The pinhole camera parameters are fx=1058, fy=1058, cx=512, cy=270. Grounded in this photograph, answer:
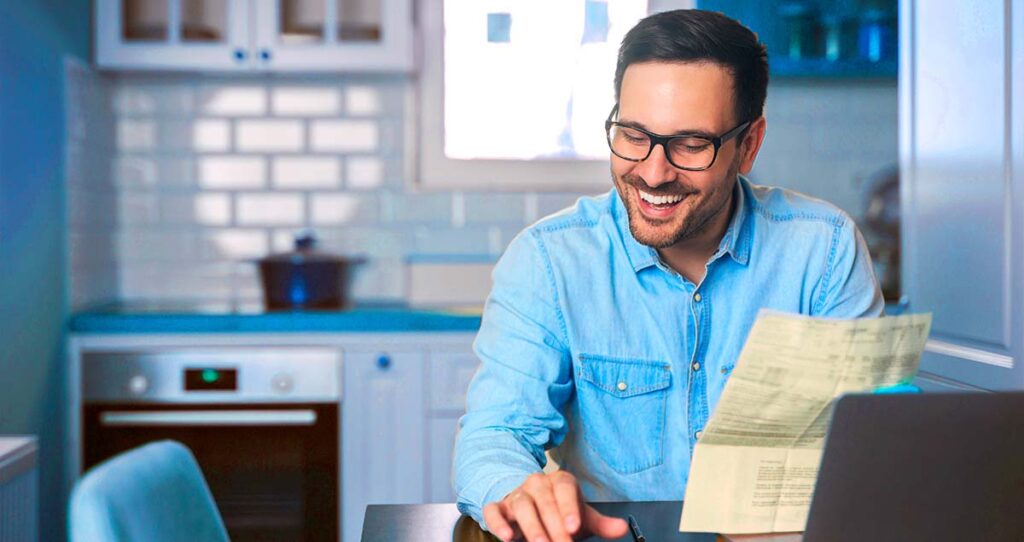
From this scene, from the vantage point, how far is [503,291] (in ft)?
5.09

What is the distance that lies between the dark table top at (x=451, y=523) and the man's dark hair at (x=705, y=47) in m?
0.59

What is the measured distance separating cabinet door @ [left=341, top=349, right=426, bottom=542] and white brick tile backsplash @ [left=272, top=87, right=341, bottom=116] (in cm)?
98

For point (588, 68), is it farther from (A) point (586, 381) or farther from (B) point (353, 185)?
(A) point (586, 381)

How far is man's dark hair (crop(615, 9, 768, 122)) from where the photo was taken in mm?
1476

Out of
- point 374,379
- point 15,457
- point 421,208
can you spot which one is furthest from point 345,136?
point 15,457

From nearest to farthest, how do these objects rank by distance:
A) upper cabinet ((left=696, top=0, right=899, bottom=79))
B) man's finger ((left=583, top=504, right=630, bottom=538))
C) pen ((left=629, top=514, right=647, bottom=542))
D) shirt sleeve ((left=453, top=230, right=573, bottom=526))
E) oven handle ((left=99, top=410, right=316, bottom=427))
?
man's finger ((left=583, top=504, right=630, bottom=538)) < pen ((left=629, top=514, right=647, bottom=542)) < shirt sleeve ((left=453, top=230, right=573, bottom=526)) < oven handle ((left=99, top=410, right=316, bottom=427)) < upper cabinet ((left=696, top=0, right=899, bottom=79))

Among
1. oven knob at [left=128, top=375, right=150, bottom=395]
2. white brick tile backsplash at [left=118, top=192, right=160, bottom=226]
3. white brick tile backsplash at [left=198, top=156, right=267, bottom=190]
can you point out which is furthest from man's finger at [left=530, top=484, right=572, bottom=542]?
white brick tile backsplash at [left=118, top=192, right=160, bottom=226]

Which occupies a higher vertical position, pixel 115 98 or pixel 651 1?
pixel 651 1

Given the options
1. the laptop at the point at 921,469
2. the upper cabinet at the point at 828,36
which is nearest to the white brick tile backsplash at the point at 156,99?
the upper cabinet at the point at 828,36

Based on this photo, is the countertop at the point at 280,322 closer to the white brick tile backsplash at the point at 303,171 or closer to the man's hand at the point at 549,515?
the white brick tile backsplash at the point at 303,171

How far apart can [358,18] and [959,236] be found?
196cm

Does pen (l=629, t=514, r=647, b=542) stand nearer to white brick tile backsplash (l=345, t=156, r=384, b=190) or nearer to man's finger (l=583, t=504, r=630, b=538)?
man's finger (l=583, t=504, r=630, b=538)

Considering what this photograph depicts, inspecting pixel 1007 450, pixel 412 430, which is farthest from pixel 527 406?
pixel 412 430

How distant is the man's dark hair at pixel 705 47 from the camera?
1.48 metres
